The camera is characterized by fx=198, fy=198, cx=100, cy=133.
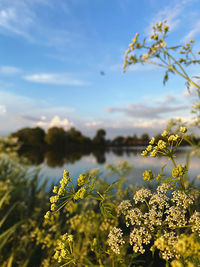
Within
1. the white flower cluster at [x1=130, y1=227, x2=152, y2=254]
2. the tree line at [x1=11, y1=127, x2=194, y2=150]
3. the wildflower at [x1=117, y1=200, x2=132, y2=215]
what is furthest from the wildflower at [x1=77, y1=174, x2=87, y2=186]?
the tree line at [x1=11, y1=127, x2=194, y2=150]

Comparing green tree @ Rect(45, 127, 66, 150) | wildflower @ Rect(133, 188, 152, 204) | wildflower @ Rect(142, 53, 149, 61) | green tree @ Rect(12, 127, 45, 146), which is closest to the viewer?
wildflower @ Rect(133, 188, 152, 204)

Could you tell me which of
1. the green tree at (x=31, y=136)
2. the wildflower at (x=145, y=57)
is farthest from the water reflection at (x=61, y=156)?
the green tree at (x=31, y=136)

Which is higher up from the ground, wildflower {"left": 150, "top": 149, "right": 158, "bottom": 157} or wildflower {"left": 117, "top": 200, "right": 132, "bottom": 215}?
wildflower {"left": 150, "top": 149, "right": 158, "bottom": 157}

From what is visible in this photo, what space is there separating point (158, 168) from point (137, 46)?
2090 millimetres

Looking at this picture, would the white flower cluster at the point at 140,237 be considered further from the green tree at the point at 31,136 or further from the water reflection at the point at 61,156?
the green tree at the point at 31,136

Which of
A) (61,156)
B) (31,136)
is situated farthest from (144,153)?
(31,136)

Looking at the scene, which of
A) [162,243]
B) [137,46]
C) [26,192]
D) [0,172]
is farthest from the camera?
[0,172]

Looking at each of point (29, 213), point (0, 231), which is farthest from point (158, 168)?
point (29, 213)

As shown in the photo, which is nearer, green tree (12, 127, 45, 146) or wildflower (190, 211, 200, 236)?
wildflower (190, 211, 200, 236)

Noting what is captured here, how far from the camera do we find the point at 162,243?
2.24 ft

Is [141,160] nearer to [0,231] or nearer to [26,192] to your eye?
[0,231]

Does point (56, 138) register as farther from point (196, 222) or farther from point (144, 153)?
point (196, 222)

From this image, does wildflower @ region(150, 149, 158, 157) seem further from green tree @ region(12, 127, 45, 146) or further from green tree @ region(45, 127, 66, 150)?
green tree @ region(45, 127, 66, 150)

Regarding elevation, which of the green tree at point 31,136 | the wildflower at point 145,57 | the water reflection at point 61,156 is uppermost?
the wildflower at point 145,57
